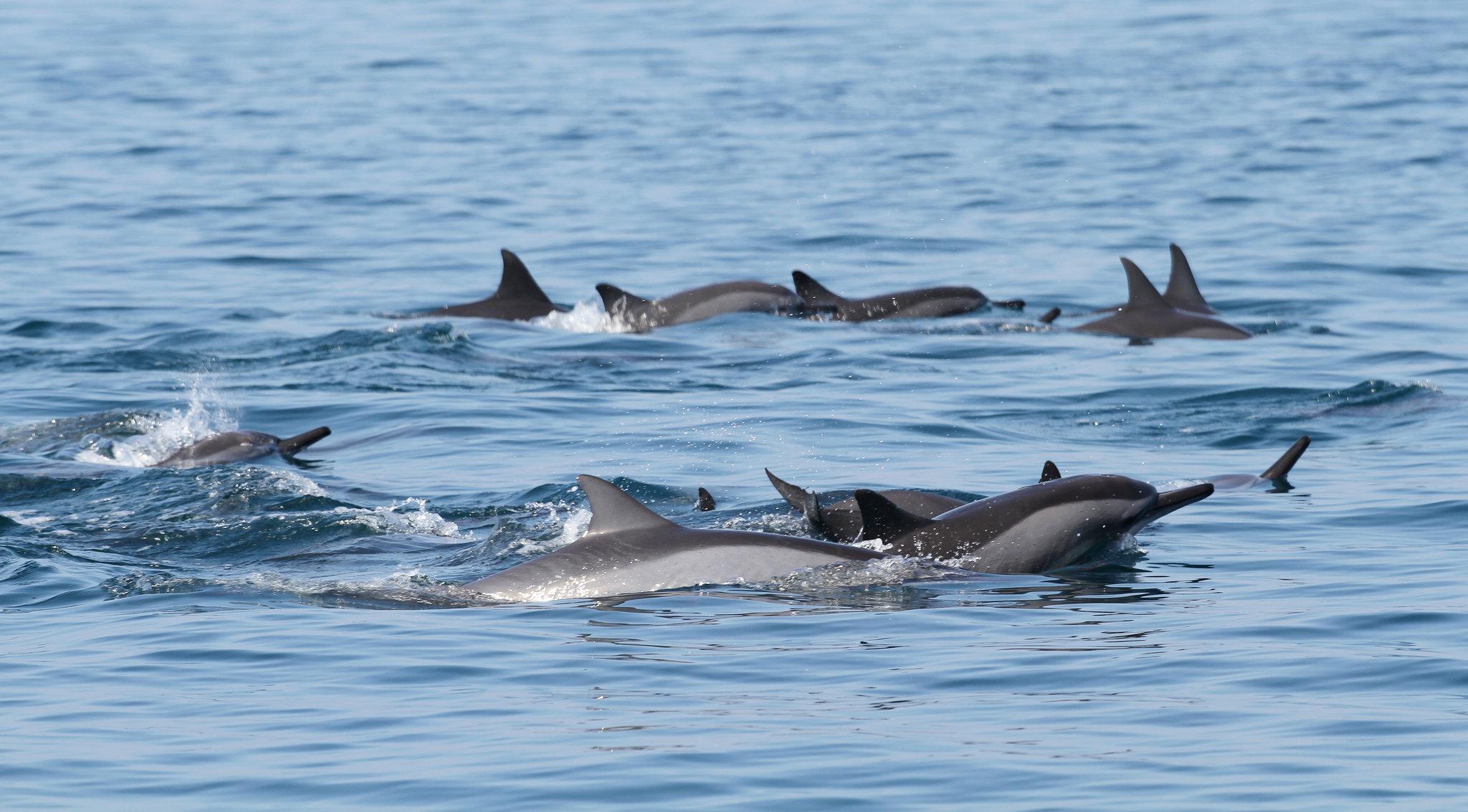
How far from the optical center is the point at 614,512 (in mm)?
Result: 10633

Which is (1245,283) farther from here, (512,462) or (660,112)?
(660,112)

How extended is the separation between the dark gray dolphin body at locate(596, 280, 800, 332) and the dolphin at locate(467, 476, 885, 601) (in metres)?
11.3

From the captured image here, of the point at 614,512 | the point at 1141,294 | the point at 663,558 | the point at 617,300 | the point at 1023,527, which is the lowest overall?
the point at 663,558

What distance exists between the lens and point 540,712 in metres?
8.88

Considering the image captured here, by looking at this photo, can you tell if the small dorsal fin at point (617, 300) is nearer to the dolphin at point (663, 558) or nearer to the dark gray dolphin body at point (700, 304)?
the dark gray dolphin body at point (700, 304)

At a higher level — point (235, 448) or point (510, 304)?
point (510, 304)

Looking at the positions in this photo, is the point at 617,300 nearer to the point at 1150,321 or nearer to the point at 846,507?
the point at 1150,321

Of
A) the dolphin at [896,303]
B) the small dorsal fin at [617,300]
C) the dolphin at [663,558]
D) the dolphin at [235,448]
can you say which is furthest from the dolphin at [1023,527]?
the dolphin at [896,303]

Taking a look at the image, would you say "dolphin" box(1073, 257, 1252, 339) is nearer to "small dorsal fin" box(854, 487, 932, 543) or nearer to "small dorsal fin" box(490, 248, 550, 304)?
"small dorsal fin" box(490, 248, 550, 304)

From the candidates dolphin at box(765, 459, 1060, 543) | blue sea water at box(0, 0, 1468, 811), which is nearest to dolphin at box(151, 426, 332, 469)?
blue sea water at box(0, 0, 1468, 811)

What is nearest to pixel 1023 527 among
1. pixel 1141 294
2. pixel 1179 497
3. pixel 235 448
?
pixel 1179 497

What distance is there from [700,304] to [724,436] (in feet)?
20.9

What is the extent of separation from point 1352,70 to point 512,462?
34799 mm

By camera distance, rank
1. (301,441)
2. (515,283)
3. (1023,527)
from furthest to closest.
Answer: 1. (515,283)
2. (301,441)
3. (1023,527)
